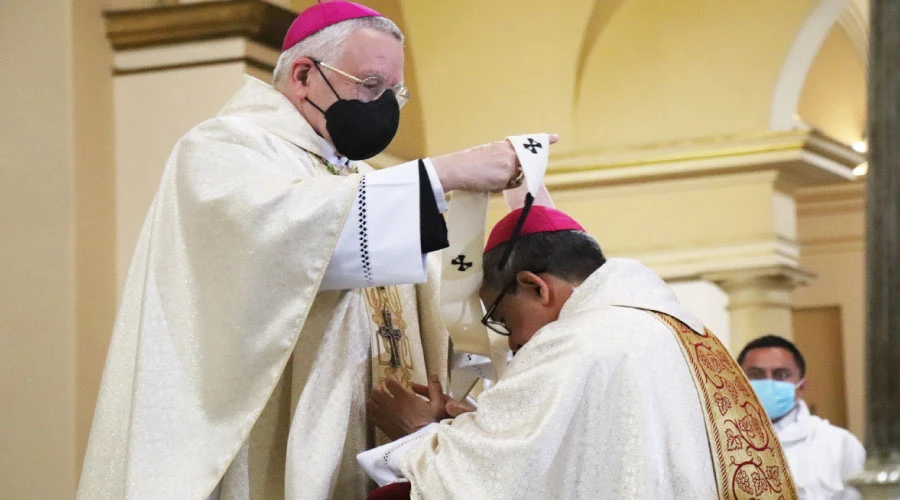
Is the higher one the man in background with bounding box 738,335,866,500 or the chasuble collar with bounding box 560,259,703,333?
the chasuble collar with bounding box 560,259,703,333

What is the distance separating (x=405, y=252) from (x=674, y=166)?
7.15 metres

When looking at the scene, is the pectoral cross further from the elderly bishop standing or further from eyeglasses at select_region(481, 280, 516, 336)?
eyeglasses at select_region(481, 280, 516, 336)

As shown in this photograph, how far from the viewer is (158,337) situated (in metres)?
3.70

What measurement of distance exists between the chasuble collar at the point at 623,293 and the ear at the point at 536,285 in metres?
0.11

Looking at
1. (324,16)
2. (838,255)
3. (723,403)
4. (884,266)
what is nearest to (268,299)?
(324,16)

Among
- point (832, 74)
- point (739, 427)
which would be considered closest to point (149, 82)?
point (739, 427)

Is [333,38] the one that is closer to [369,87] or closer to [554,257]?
[369,87]

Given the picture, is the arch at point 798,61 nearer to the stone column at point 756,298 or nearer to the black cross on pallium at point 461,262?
the stone column at point 756,298

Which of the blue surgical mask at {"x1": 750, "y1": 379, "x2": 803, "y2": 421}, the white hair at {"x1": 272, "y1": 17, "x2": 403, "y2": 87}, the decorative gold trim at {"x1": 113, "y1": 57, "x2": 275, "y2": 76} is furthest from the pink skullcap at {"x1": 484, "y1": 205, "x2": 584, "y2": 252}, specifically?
the blue surgical mask at {"x1": 750, "y1": 379, "x2": 803, "y2": 421}

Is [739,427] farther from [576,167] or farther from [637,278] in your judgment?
[576,167]

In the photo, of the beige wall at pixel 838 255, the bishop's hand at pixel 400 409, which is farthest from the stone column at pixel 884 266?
the beige wall at pixel 838 255

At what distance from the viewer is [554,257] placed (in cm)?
376

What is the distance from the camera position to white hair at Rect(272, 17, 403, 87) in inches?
160

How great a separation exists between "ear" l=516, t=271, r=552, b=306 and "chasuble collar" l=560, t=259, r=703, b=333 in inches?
4.1
